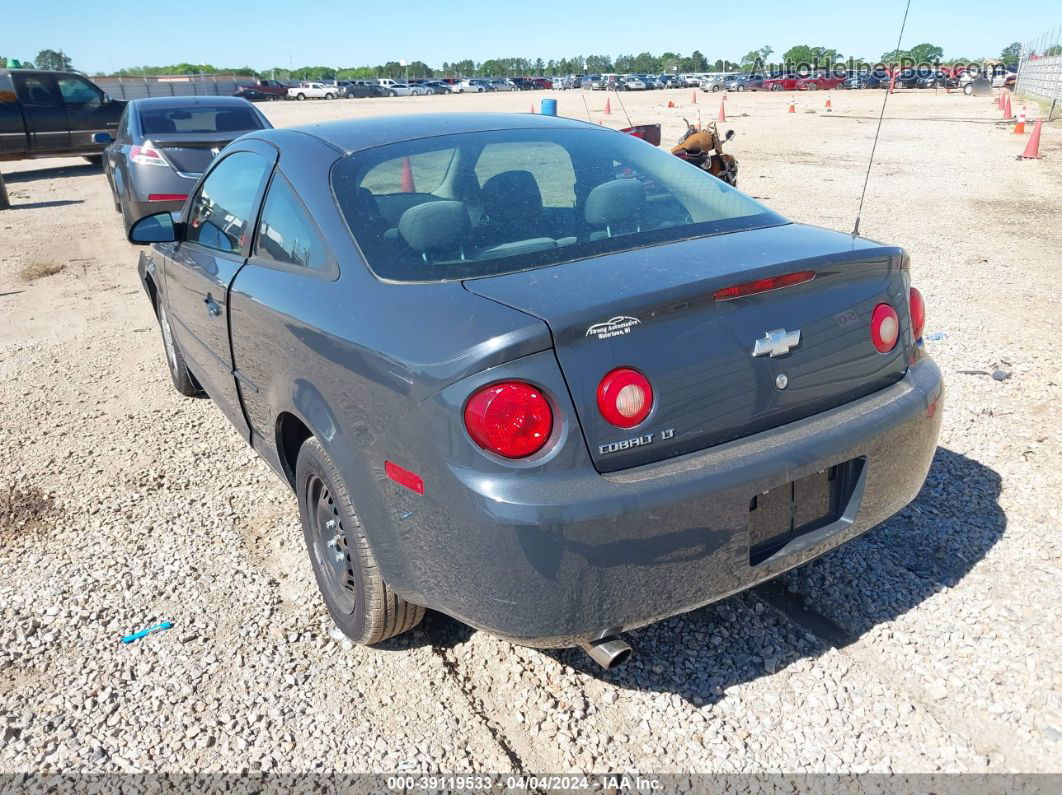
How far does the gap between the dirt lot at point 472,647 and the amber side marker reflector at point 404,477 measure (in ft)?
2.64

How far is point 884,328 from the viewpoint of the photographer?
2.63m

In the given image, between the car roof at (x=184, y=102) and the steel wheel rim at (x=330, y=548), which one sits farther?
the car roof at (x=184, y=102)

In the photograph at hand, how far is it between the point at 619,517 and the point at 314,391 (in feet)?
3.66

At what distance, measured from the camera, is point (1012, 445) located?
416cm

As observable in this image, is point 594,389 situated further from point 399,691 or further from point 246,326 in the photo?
point 246,326

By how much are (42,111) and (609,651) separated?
715 inches

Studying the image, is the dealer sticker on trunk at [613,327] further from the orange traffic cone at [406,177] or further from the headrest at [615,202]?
the orange traffic cone at [406,177]

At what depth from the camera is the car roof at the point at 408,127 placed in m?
3.17

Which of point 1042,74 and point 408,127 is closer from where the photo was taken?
point 408,127

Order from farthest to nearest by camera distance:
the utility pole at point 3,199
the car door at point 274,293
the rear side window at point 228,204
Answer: the utility pole at point 3,199 < the rear side window at point 228,204 < the car door at point 274,293

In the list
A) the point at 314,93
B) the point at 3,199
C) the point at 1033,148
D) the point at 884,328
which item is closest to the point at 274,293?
the point at 884,328

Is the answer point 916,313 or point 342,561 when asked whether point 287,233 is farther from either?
point 916,313

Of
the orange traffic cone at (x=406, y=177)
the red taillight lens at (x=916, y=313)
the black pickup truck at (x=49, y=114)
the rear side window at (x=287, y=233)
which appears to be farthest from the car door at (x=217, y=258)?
the black pickup truck at (x=49, y=114)

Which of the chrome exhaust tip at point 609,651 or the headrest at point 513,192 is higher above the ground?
the headrest at point 513,192
